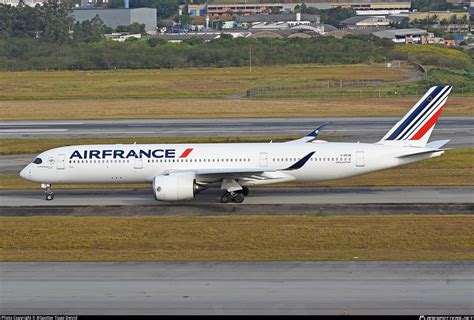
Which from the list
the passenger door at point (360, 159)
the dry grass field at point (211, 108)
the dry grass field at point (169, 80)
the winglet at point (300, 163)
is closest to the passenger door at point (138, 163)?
the winglet at point (300, 163)

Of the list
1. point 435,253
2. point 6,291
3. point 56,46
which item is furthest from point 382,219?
point 56,46

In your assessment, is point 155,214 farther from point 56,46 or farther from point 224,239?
point 56,46

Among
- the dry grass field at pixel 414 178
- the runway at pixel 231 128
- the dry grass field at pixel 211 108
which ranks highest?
the dry grass field at pixel 414 178

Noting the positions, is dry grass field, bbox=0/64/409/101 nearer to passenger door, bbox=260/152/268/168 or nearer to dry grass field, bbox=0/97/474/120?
dry grass field, bbox=0/97/474/120

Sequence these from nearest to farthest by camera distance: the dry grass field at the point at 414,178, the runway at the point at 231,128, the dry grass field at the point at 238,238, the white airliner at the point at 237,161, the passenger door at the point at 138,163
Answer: the dry grass field at the point at 238,238 < the white airliner at the point at 237,161 < the passenger door at the point at 138,163 < the dry grass field at the point at 414,178 < the runway at the point at 231,128

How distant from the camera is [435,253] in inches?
1280

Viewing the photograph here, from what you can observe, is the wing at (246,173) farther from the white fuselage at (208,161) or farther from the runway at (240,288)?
the runway at (240,288)

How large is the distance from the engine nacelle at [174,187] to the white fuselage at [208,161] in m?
2.02

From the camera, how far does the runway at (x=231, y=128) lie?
229 feet

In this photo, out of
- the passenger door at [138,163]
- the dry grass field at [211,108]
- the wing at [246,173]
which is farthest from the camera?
the dry grass field at [211,108]

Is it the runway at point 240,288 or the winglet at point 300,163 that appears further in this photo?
the winglet at point 300,163

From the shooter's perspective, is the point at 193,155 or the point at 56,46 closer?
the point at 193,155

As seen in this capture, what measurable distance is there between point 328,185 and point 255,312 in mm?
25975

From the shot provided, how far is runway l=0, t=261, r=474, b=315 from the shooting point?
2547 centimetres
